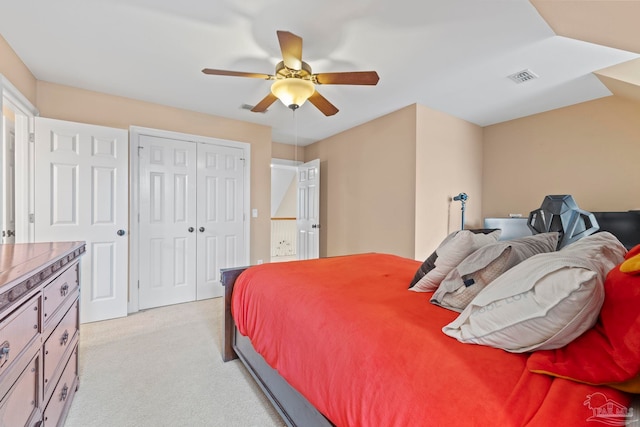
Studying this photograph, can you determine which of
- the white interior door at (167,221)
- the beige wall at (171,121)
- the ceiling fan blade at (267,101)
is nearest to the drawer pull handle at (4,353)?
the ceiling fan blade at (267,101)

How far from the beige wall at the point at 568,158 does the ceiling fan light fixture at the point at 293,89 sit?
335 cm

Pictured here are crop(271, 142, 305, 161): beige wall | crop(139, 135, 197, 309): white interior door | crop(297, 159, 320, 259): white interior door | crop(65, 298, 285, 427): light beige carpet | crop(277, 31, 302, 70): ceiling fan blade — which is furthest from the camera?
crop(271, 142, 305, 161): beige wall

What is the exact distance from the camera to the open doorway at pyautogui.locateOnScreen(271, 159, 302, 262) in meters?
6.94

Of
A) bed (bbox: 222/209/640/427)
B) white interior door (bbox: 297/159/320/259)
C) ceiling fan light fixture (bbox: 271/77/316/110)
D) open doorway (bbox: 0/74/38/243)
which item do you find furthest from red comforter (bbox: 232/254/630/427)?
white interior door (bbox: 297/159/320/259)

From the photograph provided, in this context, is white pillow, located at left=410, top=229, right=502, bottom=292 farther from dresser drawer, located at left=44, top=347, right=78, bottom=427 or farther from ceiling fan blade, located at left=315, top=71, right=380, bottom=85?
dresser drawer, located at left=44, top=347, right=78, bottom=427

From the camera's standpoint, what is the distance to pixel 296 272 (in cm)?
182

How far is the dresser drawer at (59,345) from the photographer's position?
120cm

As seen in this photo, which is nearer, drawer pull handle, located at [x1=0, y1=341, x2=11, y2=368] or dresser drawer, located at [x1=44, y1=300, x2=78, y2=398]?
drawer pull handle, located at [x1=0, y1=341, x2=11, y2=368]

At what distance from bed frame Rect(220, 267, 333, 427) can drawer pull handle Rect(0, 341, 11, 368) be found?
1044 millimetres

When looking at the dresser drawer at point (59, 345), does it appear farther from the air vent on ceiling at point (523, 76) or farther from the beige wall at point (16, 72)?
the air vent on ceiling at point (523, 76)

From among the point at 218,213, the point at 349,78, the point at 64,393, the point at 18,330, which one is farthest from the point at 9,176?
the point at 349,78

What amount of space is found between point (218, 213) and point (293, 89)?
2.29m

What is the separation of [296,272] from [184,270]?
7.84 ft

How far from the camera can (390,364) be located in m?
0.84
